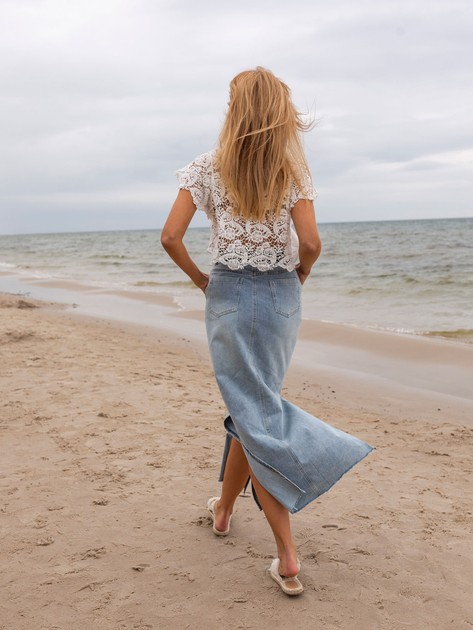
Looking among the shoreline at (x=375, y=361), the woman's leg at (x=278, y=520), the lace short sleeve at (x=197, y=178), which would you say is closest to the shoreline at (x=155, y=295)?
the shoreline at (x=375, y=361)

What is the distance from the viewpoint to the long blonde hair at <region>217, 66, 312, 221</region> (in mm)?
2561

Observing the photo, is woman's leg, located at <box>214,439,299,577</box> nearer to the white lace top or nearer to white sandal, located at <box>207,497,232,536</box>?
white sandal, located at <box>207,497,232,536</box>

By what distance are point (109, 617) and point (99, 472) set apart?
4.82ft

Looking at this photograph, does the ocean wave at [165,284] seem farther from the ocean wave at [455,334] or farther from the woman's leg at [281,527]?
the woman's leg at [281,527]

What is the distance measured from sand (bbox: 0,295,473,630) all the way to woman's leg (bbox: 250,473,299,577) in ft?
0.39

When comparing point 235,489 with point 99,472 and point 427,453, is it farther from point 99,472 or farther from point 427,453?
point 427,453

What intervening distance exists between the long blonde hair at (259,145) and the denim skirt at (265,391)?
0.30 metres

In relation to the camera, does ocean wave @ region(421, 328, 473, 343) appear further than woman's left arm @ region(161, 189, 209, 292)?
Yes

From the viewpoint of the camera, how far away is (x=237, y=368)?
105 inches

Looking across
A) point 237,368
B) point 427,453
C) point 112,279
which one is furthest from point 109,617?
point 112,279

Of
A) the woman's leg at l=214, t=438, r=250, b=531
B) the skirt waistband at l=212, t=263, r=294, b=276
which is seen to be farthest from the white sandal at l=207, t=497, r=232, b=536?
the skirt waistband at l=212, t=263, r=294, b=276

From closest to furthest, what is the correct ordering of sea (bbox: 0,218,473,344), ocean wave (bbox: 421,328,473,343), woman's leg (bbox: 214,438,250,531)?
woman's leg (bbox: 214,438,250,531) < ocean wave (bbox: 421,328,473,343) < sea (bbox: 0,218,473,344)

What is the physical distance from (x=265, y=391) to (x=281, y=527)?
602 mm

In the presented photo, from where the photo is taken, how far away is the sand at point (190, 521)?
8.55ft
